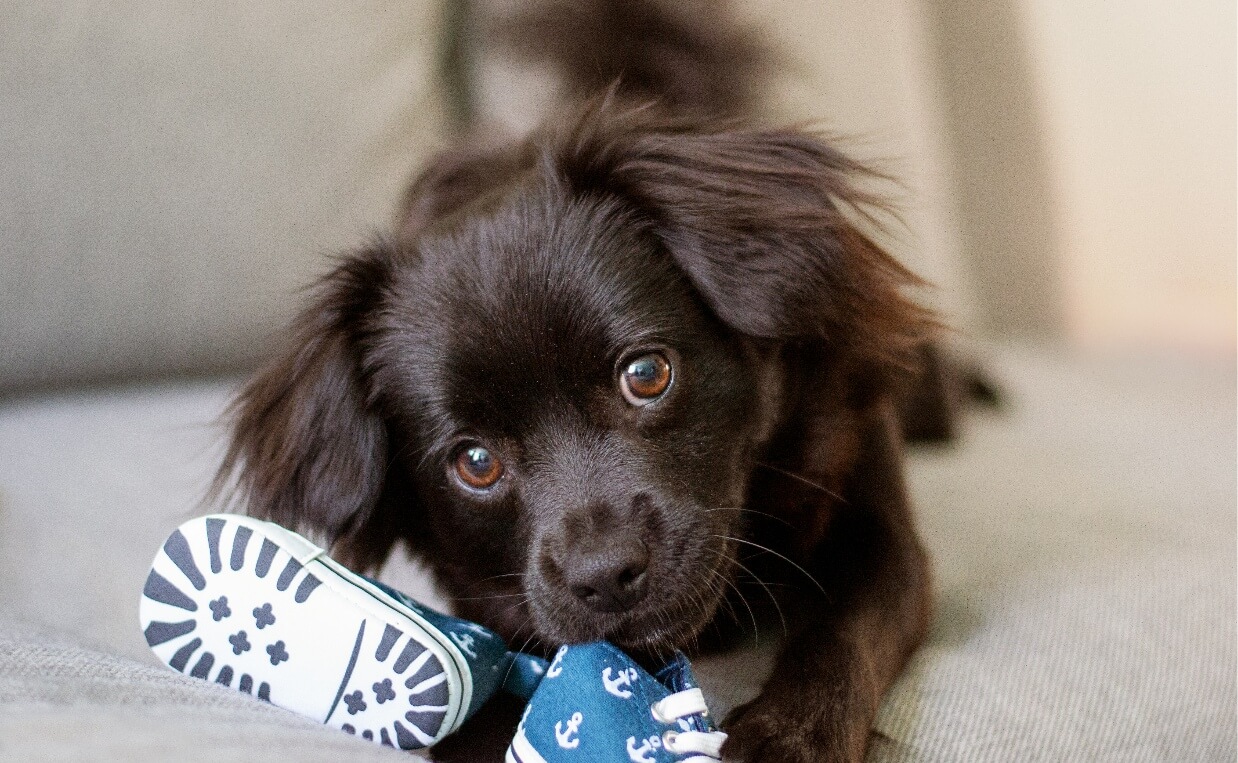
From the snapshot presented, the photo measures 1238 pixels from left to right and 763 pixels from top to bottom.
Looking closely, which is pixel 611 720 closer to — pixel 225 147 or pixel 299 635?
pixel 299 635

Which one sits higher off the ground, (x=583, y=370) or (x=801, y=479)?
(x=583, y=370)

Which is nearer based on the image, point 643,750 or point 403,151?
point 643,750


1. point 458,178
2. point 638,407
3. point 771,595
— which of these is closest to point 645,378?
point 638,407

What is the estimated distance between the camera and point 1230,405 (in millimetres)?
2199

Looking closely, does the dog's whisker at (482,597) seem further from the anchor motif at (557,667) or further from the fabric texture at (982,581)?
the anchor motif at (557,667)

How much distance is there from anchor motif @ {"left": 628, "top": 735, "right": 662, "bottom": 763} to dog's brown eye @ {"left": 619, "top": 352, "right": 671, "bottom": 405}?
0.46 metres

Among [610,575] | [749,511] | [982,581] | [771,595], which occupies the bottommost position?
[982,581]

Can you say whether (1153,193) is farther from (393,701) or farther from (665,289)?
(393,701)

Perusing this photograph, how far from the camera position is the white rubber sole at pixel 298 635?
1040 mm

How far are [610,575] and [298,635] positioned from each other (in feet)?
1.15

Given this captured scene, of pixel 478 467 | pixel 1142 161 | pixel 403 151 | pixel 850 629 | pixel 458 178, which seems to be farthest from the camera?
pixel 403 151

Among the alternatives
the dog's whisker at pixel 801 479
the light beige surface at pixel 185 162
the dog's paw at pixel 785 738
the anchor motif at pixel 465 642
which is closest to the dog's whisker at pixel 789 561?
the dog's whisker at pixel 801 479

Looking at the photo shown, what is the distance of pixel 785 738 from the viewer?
111 cm

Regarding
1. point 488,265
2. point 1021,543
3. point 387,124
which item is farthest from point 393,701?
point 387,124
